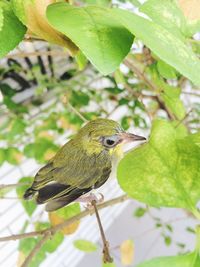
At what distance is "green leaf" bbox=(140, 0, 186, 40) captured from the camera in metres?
0.20

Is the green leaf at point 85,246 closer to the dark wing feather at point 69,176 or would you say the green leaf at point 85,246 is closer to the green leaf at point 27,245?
the green leaf at point 27,245

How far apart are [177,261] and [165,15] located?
0.15 metres

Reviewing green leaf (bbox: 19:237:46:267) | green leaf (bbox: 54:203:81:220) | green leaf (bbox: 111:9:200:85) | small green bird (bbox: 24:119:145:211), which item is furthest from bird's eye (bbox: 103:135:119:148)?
green leaf (bbox: 19:237:46:267)

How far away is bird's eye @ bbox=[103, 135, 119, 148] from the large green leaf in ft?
0.47

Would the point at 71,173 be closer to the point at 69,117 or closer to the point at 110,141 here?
the point at 110,141

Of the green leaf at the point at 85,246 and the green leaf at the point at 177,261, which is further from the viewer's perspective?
the green leaf at the point at 85,246

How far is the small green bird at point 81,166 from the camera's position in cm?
35

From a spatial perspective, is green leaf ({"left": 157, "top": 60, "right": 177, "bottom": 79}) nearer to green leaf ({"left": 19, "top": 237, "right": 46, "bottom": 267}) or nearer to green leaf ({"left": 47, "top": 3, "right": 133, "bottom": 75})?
green leaf ({"left": 47, "top": 3, "right": 133, "bottom": 75})

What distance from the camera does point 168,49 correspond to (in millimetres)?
158

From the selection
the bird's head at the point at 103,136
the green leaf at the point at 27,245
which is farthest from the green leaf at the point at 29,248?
the bird's head at the point at 103,136

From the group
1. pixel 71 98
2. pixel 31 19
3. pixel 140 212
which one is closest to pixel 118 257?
pixel 140 212

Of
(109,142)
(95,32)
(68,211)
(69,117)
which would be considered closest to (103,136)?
(109,142)

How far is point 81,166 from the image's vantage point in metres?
0.35

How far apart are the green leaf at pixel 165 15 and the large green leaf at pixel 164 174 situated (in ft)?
0.23
